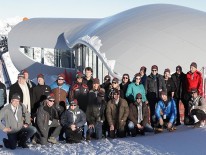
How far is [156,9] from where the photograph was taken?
27312mm

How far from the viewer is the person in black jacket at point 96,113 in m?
10.7

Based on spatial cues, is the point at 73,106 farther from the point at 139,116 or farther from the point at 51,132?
the point at 139,116

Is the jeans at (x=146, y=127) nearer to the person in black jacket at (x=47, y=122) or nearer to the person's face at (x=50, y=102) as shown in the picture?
the person in black jacket at (x=47, y=122)

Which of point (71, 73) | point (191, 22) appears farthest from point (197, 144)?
point (71, 73)

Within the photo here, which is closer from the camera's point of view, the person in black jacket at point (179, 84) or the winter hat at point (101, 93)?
the winter hat at point (101, 93)

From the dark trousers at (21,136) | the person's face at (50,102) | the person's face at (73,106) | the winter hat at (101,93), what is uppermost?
the winter hat at (101,93)

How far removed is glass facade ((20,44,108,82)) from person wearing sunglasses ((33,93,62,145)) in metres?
12.7

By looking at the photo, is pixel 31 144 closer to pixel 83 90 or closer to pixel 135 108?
pixel 83 90

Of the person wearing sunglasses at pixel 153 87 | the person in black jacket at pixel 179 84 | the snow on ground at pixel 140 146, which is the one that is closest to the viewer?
the snow on ground at pixel 140 146

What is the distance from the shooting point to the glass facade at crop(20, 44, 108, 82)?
2425 cm

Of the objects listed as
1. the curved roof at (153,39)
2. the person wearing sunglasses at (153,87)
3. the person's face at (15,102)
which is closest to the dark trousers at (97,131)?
the person wearing sunglasses at (153,87)

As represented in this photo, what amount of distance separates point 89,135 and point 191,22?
592 inches

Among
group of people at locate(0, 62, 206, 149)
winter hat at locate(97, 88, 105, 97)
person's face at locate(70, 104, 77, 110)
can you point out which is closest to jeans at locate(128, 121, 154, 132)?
group of people at locate(0, 62, 206, 149)

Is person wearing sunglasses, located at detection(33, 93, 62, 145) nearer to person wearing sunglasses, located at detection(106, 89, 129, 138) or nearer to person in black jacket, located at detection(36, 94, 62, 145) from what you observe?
person in black jacket, located at detection(36, 94, 62, 145)
